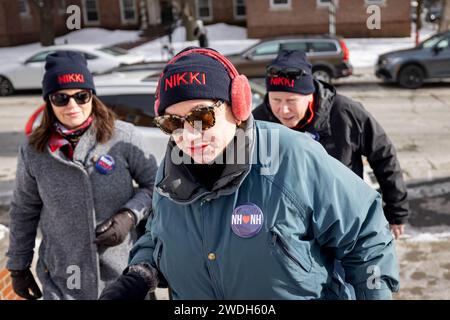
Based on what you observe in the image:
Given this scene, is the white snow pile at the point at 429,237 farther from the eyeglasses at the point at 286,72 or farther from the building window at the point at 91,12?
the building window at the point at 91,12

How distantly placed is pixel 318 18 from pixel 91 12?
14.0 meters

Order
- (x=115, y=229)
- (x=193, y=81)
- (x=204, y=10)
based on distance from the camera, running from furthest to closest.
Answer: (x=204, y=10) < (x=115, y=229) < (x=193, y=81)

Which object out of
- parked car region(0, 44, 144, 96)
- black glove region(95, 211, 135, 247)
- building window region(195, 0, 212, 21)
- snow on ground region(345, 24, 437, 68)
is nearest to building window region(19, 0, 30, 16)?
building window region(195, 0, 212, 21)

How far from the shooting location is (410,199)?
697 centimetres

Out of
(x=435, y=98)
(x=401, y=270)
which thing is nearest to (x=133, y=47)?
(x=435, y=98)

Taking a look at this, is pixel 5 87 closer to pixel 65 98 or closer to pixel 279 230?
pixel 65 98

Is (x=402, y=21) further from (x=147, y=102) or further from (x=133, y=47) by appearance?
(x=147, y=102)

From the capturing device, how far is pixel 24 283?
3.28m

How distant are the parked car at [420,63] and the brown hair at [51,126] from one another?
1334 centimetres

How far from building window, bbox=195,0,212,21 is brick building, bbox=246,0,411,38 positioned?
496 centimetres

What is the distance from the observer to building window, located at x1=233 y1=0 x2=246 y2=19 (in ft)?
100

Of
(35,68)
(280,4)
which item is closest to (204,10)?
(280,4)

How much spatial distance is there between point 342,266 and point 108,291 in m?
0.91

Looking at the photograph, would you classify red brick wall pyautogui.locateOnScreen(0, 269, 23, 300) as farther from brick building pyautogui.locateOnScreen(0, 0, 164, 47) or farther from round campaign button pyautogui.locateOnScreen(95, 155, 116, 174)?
brick building pyautogui.locateOnScreen(0, 0, 164, 47)
